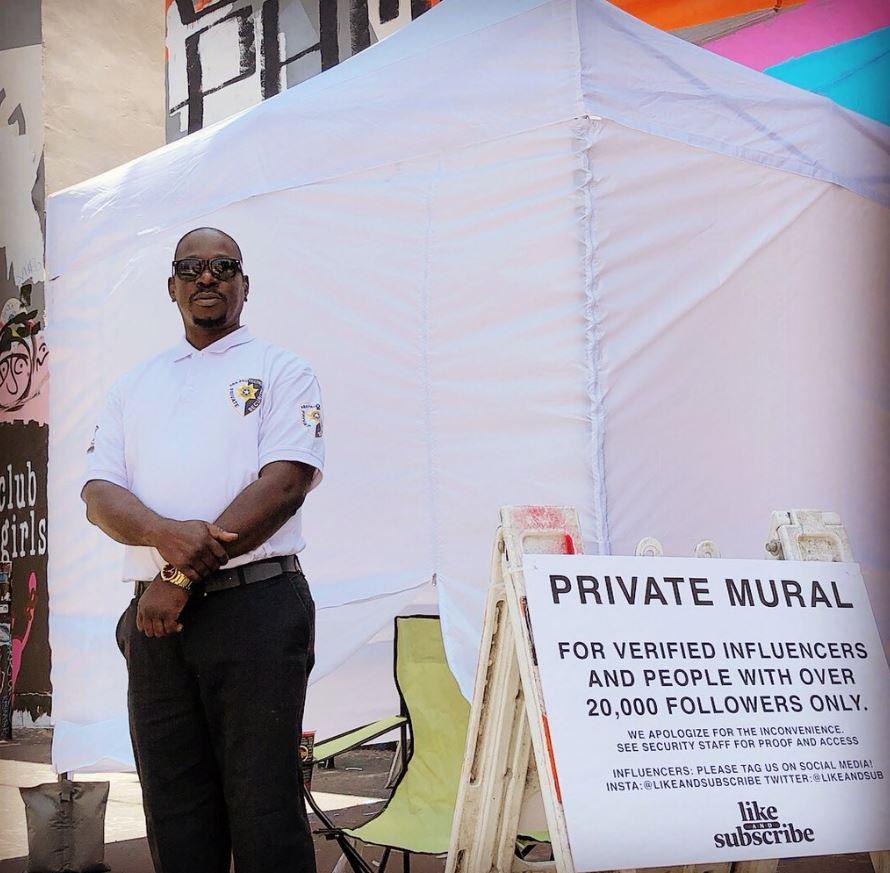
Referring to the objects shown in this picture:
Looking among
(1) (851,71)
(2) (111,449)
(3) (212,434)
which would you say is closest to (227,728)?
(3) (212,434)

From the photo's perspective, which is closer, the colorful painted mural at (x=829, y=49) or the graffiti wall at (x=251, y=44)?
the colorful painted mural at (x=829, y=49)

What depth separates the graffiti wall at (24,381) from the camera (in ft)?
31.7

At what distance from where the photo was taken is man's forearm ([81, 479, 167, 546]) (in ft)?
9.20

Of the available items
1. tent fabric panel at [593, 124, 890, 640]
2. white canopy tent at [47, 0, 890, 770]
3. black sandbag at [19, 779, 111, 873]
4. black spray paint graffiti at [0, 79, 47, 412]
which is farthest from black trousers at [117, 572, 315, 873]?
black spray paint graffiti at [0, 79, 47, 412]

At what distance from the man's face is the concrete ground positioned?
2.68 m

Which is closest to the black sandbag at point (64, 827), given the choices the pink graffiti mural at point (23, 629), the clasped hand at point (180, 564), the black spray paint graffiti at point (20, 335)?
the clasped hand at point (180, 564)

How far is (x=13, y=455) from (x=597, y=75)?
7.85m

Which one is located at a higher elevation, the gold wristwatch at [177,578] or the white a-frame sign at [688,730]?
the gold wristwatch at [177,578]

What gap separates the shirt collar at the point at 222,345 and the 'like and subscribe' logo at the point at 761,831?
5.43 ft

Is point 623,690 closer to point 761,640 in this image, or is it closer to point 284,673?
point 761,640

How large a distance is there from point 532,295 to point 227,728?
1.67 metres

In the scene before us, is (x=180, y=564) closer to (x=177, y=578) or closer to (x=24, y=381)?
(x=177, y=578)

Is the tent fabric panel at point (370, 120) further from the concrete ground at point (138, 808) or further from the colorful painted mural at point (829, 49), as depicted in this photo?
the concrete ground at point (138, 808)

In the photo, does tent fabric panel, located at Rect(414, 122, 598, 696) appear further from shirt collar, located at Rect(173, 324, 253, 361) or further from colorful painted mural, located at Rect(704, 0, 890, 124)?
colorful painted mural, located at Rect(704, 0, 890, 124)
